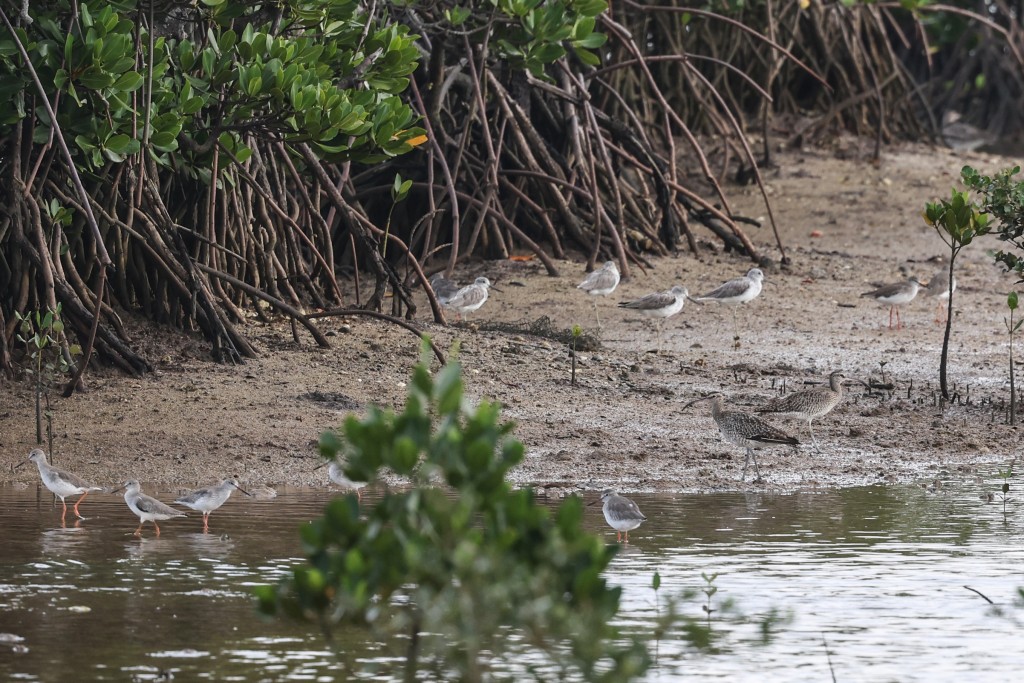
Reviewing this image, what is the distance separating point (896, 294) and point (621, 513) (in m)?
6.34

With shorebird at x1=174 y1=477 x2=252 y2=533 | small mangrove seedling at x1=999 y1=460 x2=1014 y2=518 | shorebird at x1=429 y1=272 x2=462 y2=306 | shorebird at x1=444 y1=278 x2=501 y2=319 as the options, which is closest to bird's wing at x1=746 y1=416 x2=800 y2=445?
small mangrove seedling at x1=999 y1=460 x2=1014 y2=518

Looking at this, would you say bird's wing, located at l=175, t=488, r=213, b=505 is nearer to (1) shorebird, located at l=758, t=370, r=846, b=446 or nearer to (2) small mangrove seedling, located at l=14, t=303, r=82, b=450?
(2) small mangrove seedling, located at l=14, t=303, r=82, b=450

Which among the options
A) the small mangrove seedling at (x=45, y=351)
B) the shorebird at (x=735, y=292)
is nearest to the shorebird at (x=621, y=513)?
the small mangrove seedling at (x=45, y=351)

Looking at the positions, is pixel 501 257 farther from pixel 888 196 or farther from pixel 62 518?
pixel 62 518

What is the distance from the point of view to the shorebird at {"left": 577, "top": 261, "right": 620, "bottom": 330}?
1216cm

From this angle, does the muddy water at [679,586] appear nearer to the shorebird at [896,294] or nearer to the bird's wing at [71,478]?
the bird's wing at [71,478]

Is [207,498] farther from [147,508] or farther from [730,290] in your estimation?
[730,290]

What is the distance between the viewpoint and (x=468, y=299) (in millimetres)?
11609

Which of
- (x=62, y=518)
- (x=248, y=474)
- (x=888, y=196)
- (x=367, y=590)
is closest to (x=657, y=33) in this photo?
(x=888, y=196)

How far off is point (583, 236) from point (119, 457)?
5.91m

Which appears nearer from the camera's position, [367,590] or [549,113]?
[367,590]

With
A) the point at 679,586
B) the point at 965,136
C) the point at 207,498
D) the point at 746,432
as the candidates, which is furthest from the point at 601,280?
the point at 965,136

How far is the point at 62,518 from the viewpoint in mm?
7473

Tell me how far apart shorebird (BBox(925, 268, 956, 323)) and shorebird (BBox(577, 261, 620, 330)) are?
269 cm
